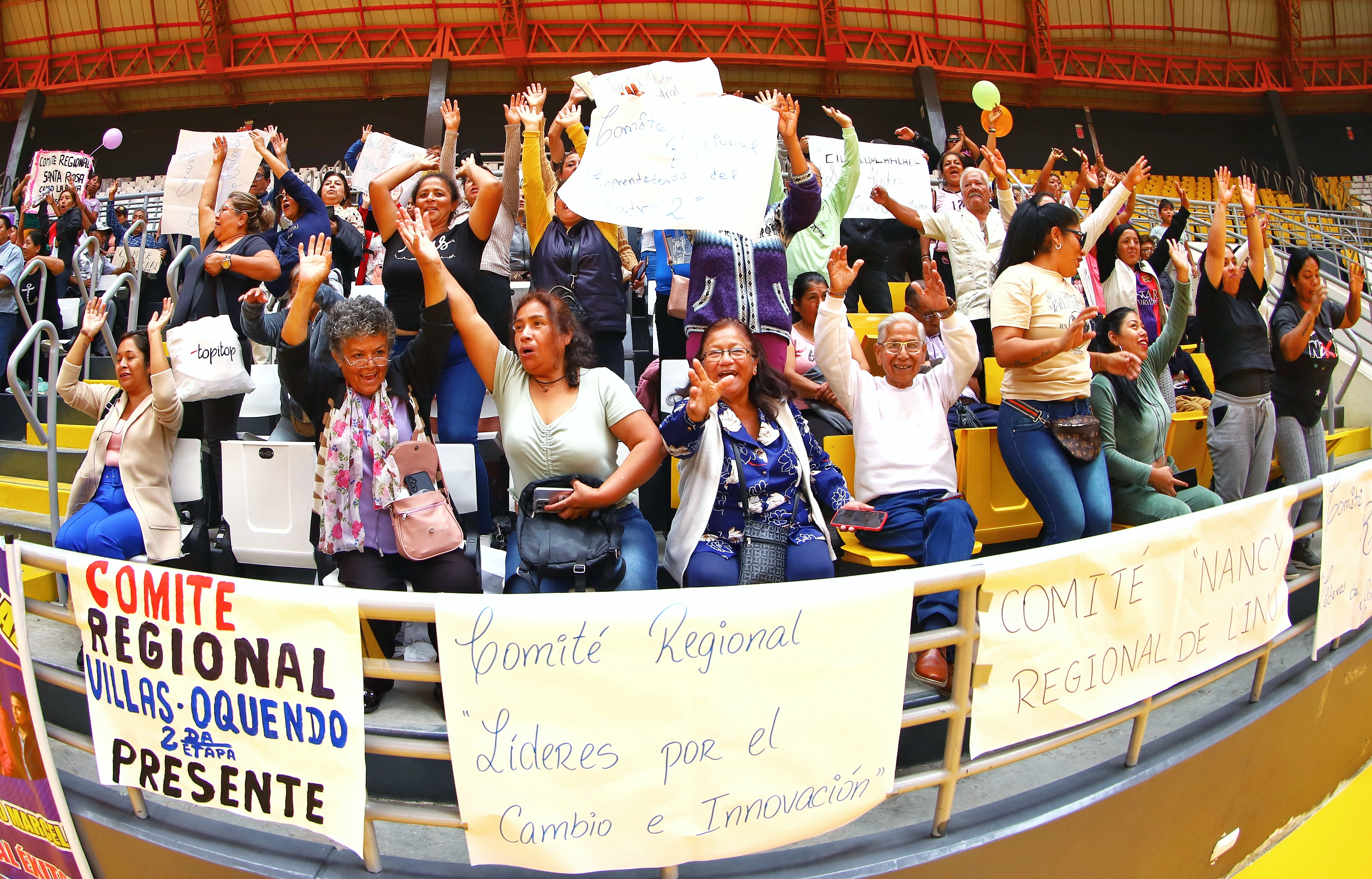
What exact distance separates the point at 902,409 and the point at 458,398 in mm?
1928

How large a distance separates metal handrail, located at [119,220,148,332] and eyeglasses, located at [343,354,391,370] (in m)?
3.36

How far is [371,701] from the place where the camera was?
8.32 feet

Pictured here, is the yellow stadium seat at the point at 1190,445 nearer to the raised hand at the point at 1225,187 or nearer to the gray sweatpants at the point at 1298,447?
the gray sweatpants at the point at 1298,447

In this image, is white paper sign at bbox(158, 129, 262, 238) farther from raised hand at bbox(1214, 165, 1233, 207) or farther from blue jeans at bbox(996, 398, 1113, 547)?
raised hand at bbox(1214, 165, 1233, 207)

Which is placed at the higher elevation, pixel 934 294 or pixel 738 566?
pixel 934 294

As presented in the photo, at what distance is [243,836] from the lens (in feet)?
6.77

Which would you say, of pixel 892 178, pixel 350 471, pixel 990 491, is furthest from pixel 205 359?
pixel 892 178

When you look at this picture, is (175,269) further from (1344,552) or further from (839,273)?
(1344,552)

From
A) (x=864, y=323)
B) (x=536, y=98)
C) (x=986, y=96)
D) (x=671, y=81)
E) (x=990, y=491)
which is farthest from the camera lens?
(x=986, y=96)

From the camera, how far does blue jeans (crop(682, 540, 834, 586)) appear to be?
2.81 metres

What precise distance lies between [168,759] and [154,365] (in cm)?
194

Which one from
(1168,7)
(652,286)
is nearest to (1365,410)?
(652,286)

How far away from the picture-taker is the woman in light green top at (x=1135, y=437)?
359cm

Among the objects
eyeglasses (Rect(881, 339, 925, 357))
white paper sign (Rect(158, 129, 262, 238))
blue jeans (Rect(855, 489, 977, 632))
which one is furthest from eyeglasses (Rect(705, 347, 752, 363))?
white paper sign (Rect(158, 129, 262, 238))
